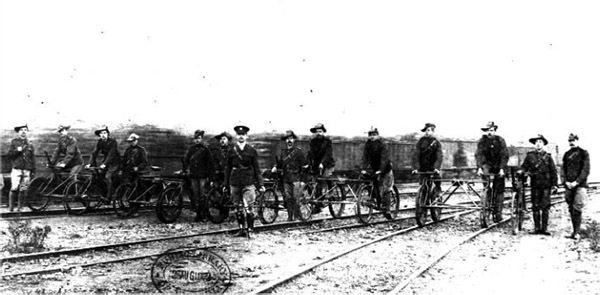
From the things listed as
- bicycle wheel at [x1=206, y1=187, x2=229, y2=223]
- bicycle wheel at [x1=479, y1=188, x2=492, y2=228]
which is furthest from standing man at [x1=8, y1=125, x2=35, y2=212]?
bicycle wheel at [x1=479, y1=188, x2=492, y2=228]

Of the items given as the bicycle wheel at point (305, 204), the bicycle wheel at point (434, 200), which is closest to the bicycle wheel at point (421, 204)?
the bicycle wheel at point (434, 200)

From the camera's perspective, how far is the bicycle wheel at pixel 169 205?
35.7 feet

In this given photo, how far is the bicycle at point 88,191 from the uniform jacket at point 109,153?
0.23 metres

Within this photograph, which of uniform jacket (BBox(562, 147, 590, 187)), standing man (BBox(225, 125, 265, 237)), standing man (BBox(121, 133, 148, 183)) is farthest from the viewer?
standing man (BBox(121, 133, 148, 183))

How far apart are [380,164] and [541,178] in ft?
9.53

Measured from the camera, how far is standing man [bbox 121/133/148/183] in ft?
37.9

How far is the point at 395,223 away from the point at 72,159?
6.62 m

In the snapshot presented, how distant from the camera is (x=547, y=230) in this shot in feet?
36.4

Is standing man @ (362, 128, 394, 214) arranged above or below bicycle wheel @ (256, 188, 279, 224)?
above

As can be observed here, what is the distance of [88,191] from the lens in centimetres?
1198

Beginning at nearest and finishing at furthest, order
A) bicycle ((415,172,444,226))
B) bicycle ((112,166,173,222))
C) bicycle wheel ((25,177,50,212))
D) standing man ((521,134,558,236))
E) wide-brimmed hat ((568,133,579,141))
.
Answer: wide-brimmed hat ((568,133,579,141)) → standing man ((521,134,558,236)) → bicycle ((415,172,444,226)) → bicycle ((112,166,173,222)) → bicycle wheel ((25,177,50,212))

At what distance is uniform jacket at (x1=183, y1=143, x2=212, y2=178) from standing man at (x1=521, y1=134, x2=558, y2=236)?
592 centimetres

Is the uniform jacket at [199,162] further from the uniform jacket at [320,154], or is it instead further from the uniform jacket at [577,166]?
the uniform jacket at [577,166]

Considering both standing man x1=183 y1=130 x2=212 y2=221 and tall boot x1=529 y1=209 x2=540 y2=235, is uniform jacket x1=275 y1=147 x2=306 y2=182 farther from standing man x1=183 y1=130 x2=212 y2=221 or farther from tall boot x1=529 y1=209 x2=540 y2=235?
tall boot x1=529 y1=209 x2=540 y2=235
